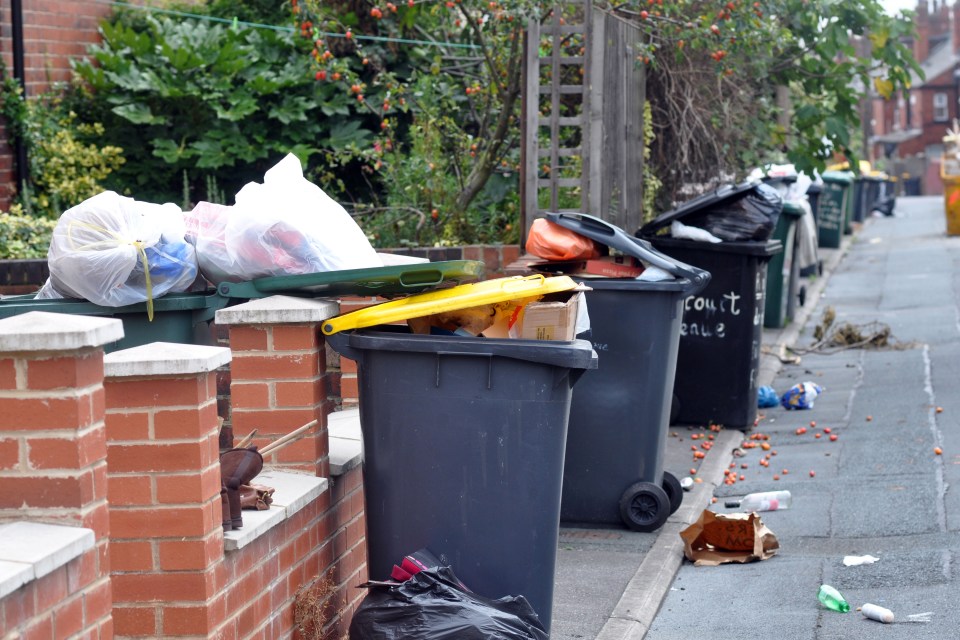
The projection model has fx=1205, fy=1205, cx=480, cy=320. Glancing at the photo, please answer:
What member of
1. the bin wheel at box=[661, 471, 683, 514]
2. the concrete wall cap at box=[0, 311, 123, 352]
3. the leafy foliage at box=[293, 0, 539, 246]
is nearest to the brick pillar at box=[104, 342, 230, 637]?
the concrete wall cap at box=[0, 311, 123, 352]

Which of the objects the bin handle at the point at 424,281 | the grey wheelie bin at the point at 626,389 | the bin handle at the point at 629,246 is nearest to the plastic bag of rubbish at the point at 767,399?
the grey wheelie bin at the point at 626,389

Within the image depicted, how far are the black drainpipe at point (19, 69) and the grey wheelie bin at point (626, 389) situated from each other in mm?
4643

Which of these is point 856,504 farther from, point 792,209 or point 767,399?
point 792,209

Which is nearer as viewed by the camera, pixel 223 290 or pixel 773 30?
pixel 223 290

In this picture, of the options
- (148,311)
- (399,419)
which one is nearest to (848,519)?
(399,419)

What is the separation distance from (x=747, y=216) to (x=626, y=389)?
2.47 m

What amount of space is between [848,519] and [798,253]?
740cm

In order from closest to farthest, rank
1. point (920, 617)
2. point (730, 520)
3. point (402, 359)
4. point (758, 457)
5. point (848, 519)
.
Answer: point (402, 359), point (920, 617), point (730, 520), point (848, 519), point (758, 457)

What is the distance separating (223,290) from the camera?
426cm

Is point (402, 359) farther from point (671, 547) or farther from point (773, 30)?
point (773, 30)

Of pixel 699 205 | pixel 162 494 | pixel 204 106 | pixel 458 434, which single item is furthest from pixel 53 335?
pixel 204 106

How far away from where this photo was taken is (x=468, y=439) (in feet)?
12.3

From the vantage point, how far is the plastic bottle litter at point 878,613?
184 inches

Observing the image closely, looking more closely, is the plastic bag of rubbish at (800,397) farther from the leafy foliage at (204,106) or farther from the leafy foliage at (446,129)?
the leafy foliage at (204,106)
